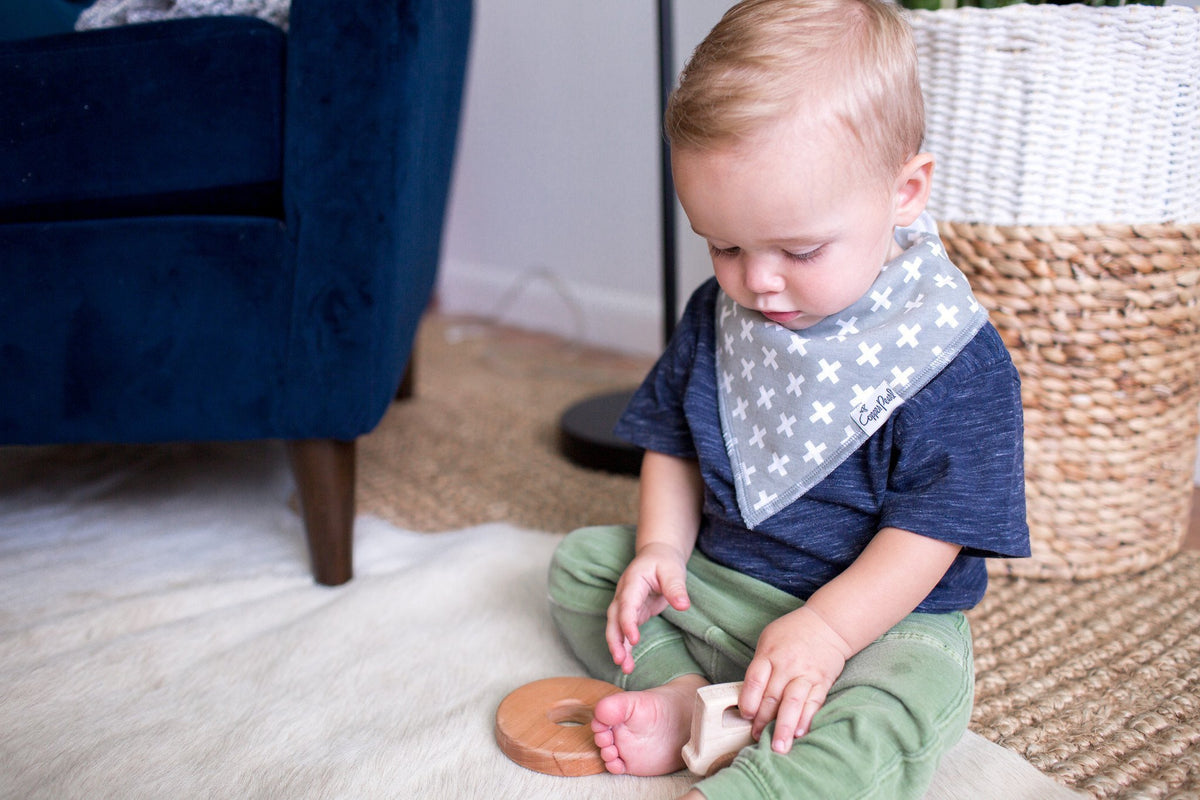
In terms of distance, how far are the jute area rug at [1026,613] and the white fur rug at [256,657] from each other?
55 mm

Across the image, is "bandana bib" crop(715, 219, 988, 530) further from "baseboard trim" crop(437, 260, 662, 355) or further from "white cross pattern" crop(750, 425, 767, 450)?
"baseboard trim" crop(437, 260, 662, 355)

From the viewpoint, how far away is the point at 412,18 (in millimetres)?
765

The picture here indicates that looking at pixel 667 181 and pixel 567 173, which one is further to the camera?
pixel 567 173

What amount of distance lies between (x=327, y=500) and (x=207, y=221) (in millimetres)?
271

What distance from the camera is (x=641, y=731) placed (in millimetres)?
605

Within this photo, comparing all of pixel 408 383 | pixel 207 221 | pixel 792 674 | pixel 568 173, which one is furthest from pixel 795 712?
pixel 568 173

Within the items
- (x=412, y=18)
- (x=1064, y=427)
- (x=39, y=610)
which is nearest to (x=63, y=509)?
(x=39, y=610)

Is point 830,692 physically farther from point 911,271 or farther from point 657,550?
point 911,271

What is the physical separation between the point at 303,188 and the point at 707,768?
553mm

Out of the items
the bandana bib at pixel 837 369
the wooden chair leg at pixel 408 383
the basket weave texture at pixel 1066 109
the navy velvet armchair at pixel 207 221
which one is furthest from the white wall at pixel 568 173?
the bandana bib at pixel 837 369

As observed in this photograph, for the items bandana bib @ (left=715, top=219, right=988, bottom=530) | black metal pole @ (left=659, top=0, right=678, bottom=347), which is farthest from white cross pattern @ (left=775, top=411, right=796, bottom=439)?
black metal pole @ (left=659, top=0, right=678, bottom=347)

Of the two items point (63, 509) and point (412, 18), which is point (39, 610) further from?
point (412, 18)

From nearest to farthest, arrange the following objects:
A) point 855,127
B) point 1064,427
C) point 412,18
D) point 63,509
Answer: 1. point 855,127
2. point 412,18
3. point 1064,427
4. point 63,509

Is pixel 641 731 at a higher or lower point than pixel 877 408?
lower
